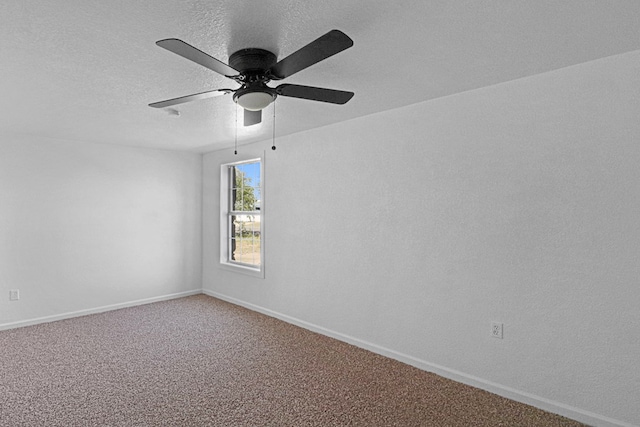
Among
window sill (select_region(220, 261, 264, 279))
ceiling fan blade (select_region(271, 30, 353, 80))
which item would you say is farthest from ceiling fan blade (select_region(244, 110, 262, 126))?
window sill (select_region(220, 261, 264, 279))

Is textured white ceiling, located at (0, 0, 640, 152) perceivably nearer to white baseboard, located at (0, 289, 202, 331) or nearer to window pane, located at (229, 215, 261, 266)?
window pane, located at (229, 215, 261, 266)

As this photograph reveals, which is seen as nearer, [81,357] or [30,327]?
[81,357]

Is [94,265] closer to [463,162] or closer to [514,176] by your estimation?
[463,162]

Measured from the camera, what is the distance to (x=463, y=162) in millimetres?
2867

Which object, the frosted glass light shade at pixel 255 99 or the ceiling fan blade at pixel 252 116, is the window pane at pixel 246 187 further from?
the frosted glass light shade at pixel 255 99

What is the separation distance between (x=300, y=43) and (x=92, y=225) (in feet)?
13.6

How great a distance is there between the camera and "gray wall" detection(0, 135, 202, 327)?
167 inches

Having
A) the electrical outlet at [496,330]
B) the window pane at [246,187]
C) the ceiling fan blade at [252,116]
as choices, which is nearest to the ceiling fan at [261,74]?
the ceiling fan blade at [252,116]

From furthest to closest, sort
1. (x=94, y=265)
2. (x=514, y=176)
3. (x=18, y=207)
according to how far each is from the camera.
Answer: (x=94, y=265) → (x=18, y=207) → (x=514, y=176)

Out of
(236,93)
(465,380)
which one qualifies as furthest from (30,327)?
(465,380)

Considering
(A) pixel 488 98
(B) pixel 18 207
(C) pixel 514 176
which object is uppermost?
(A) pixel 488 98

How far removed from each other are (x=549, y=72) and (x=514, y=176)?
699 mm

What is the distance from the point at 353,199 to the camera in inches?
145

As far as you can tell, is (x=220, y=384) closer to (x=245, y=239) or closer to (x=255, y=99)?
(x=255, y=99)
